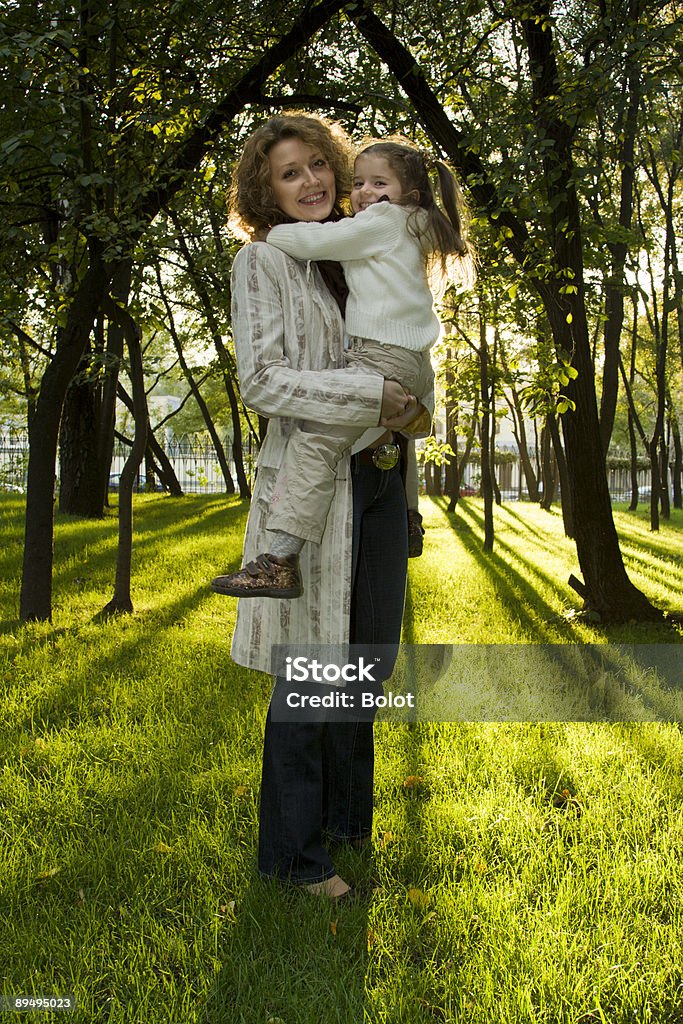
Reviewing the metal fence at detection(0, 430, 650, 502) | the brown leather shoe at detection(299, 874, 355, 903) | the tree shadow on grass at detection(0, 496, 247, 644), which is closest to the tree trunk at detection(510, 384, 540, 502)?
the metal fence at detection(0, 430, 650, 502)

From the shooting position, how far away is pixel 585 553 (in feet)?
24.8

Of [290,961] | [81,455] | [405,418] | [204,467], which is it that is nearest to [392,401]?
[405,418]

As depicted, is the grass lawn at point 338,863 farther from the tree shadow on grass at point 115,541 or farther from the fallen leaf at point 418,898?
the tree shadow on grass at point 115,541

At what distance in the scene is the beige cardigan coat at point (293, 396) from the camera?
7.95 ft

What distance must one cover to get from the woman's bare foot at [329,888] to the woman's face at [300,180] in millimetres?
2110

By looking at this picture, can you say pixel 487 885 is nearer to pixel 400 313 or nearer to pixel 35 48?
pixel 400 313

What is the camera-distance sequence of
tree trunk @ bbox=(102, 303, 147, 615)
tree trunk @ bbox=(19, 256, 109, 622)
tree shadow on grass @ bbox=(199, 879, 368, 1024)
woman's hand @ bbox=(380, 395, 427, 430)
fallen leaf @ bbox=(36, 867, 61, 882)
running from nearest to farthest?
tree shadow on grass @ bbox=(199, 879, 368, 1024) → woman's hand @ bbox=(380, 395, 427, 430) → fallen leaf @ bbox=(36, 867, 61, 882) → tree trunk @ bbox=(19, 256, 109, 622) → tree trunk @ bbox=(102, 303, 147, 615)

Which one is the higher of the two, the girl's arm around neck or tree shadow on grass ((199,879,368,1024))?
the girl's arm around neck

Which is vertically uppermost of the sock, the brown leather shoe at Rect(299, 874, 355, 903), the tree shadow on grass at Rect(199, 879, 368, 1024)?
the sock

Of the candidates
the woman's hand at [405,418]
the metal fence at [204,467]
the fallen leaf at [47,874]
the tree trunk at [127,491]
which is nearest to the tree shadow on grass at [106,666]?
the tree trunk at [127,491]

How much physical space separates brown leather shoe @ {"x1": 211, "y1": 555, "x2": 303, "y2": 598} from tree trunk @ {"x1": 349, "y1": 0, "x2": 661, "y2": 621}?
4763 millimetres

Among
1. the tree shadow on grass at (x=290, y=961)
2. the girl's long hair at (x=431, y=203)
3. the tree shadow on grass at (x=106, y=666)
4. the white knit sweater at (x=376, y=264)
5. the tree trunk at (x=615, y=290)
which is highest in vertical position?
the tree trunk at (x=615, y=290)

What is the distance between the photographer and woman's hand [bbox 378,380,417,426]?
2473mm

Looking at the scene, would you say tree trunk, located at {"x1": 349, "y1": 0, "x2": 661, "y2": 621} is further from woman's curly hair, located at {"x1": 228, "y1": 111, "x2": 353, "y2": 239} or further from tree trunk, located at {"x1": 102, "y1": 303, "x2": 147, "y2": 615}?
woman's curly hair, located at {"x1": 228, "y1": 111, "x2": 353, "y2": 239}
